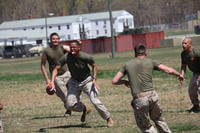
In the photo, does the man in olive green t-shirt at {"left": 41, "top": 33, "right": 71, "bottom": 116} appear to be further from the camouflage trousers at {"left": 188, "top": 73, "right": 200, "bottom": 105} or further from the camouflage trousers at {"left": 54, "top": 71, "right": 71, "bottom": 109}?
the camouflage trousers at {"left": 188, "top": 73, "right": 200, "bottom": 105}

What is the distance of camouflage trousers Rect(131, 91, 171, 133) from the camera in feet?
31.3

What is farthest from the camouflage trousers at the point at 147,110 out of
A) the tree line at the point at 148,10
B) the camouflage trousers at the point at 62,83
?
the tree line at the point at 148,10

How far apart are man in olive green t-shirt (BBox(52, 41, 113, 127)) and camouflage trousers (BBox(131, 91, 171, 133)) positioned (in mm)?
2917

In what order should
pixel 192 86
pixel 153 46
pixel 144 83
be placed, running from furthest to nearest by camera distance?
pixel 153 46 → pixel 192 86 → pixel 144 83

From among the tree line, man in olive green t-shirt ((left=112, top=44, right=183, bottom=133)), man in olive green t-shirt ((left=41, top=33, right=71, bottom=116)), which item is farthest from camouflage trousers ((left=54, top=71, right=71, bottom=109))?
the tree line

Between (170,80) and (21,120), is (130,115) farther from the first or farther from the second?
(170,80)

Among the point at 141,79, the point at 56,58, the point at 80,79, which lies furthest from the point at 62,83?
the point at 141,79

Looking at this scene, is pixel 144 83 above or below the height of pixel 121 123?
above

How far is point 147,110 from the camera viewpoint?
961cm

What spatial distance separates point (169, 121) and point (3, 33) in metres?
125

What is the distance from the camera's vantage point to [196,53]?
44.6 ft

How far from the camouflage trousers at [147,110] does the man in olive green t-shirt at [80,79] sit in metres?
2.92

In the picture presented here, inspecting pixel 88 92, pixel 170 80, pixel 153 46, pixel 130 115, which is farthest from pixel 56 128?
pixel 153 46

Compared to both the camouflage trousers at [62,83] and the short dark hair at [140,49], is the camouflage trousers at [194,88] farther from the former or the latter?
the short dark hair at [140,49]
